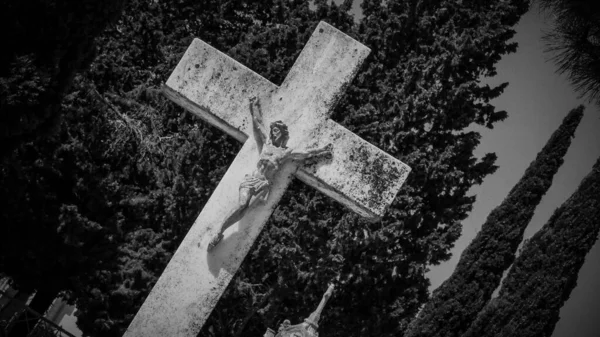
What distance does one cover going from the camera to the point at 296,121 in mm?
4227

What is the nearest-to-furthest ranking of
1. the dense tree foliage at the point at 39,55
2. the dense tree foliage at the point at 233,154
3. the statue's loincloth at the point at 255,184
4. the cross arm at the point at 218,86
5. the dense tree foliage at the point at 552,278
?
the statue's loincloth at the point at 255,184
the cross arm at the point at 218,86
the dense tree foliage at the point at 39,55
the dense tree foliage at the point at 233,154
the dense tree foliage at the point at 552,278

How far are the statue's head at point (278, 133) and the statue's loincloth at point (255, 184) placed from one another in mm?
325

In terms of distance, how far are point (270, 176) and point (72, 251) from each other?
790cm

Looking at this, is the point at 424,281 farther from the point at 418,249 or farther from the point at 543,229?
the point at 543,229

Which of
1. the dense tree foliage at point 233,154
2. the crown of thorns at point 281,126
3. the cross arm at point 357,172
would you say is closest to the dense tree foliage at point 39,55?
the crown of thorns at point 281,126

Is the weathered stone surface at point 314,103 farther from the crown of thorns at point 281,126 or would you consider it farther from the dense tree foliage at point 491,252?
the dense tree foliage at point 491,252

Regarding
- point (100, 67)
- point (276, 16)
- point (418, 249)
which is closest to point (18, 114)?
point (100, 67)

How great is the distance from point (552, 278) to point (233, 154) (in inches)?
326

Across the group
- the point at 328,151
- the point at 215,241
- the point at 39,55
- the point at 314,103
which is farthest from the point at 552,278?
the point at 39,55

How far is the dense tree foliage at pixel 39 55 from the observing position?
527 centimetres

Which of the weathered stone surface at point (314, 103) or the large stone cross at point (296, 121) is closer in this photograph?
the large stone cross at point (296, 121)

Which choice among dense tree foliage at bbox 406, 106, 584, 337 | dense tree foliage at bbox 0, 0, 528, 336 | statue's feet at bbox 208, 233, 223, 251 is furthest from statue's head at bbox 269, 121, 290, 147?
dense tree foliage at bbox 406, 106, 584, 337

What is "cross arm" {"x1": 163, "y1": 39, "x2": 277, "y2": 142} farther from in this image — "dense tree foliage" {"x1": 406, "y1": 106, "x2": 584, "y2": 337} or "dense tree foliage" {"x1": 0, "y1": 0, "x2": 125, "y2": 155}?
"dense tree foliage" {"x1": 406, "y1": 106, "x2": 584, "y2": 337}

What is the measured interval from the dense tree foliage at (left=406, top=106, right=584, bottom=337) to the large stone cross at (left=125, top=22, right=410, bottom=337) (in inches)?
340
